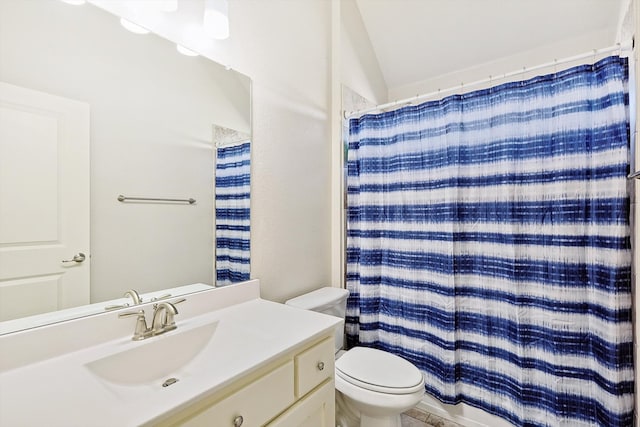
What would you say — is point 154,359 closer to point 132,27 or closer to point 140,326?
point 140,326

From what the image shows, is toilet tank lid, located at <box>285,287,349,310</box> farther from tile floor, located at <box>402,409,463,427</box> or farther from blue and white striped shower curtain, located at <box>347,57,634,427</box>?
tile floor, located at <box>402,409,463,427</box>

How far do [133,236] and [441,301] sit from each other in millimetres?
1561

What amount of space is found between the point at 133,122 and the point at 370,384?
1485mm

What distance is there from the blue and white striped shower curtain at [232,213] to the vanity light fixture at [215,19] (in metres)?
0.47

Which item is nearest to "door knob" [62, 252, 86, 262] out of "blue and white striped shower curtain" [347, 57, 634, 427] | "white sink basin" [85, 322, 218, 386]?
"white sink basin" [85, 322, 218, 386]

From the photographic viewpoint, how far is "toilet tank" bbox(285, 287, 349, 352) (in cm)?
160

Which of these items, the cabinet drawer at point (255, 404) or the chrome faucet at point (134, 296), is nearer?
the cabinet drawer at point (255, 404)

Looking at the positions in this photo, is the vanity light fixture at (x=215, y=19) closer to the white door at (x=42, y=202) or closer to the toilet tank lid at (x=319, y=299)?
the white door at (x=42, y=202)

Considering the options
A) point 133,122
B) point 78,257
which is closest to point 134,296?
point 78,257

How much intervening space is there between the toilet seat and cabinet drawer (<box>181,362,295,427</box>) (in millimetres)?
571

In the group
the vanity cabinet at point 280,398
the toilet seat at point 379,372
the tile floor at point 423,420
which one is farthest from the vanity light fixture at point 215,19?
the tile floor at point 423,420

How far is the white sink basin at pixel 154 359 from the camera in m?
0.86

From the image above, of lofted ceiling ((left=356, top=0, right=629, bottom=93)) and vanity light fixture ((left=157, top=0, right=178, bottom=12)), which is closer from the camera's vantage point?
vanity light fixture ((left=157, top=0, right=178, bottom=12))

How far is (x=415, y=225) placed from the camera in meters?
1.82
